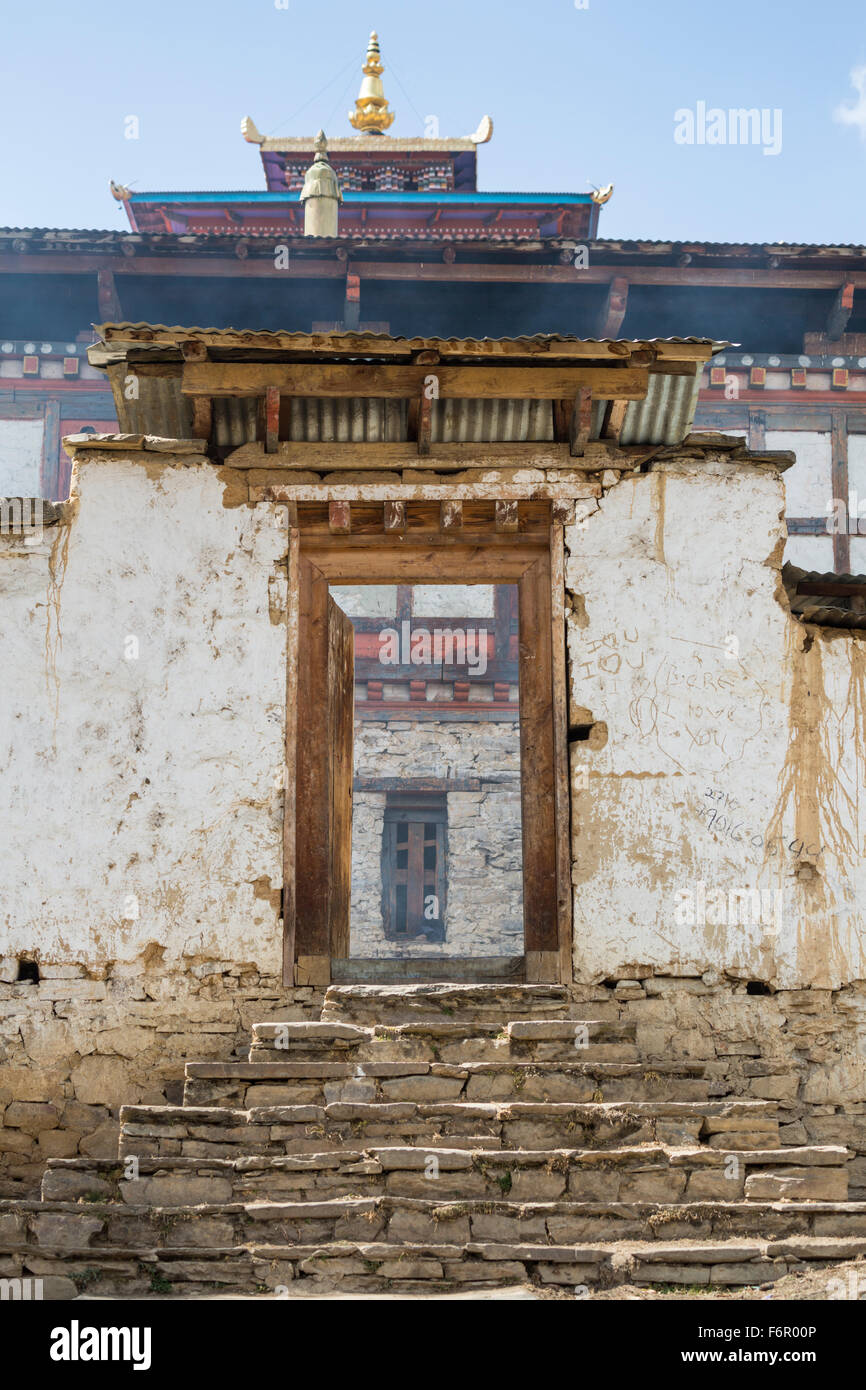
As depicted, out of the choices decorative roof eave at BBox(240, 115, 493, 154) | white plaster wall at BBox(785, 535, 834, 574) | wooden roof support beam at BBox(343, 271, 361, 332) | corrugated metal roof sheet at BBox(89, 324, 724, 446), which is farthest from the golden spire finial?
corrugated metal roof sheet at BBox(89, 324, 724, 446)

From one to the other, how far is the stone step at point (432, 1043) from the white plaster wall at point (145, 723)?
789 mm

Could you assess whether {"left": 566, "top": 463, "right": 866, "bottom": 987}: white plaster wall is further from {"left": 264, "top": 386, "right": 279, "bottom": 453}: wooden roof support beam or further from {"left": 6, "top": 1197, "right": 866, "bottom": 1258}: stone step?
{"left": 264, "top": 386, "right": 279, "bottom": 453}: wooden roof support beam

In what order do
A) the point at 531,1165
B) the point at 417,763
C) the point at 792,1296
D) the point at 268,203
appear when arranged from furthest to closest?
the point at 268,203
the point at 417,763
the point at 531,1165
the point at 792,1296

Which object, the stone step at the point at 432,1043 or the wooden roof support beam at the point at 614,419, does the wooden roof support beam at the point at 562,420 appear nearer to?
the wooden roof support beam at the point at 614,419

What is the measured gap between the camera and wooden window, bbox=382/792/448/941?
1620 centimetres

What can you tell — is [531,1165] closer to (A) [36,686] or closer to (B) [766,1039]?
(B) [766,1039]

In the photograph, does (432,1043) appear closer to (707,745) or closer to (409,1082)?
(409,1082)

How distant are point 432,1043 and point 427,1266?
1443mm

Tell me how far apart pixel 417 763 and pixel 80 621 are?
8.23 m

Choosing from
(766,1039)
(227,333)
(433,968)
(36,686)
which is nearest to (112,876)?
(36,686)

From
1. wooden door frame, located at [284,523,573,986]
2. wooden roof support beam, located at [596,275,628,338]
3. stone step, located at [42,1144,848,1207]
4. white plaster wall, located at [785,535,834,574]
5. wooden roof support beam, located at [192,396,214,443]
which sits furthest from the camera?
wooden roof support beam, located at [596,275,628,338]

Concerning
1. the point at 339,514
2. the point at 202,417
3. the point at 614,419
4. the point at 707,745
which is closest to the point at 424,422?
the point at 339,514

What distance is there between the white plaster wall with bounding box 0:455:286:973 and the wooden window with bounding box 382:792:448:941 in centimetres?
794

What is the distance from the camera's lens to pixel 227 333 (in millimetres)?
8281
